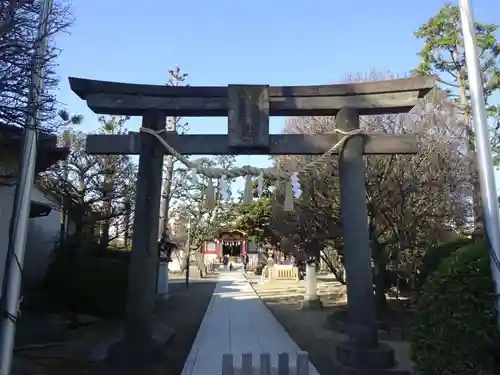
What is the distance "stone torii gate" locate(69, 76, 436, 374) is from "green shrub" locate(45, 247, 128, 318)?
530cm

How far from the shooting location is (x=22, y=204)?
567 cm

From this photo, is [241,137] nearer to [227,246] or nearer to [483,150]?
[483,150]

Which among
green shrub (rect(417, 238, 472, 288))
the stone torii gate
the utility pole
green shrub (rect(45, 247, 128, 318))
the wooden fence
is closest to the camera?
the stone torii gate

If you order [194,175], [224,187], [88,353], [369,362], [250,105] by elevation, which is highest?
[250,105]

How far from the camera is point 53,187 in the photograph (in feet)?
51.3

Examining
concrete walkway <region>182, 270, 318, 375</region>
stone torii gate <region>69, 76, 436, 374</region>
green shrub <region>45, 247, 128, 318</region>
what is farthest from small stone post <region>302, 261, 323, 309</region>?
stone torii gate <region>69, 76, 436, 374</region>

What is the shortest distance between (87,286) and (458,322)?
986 cm

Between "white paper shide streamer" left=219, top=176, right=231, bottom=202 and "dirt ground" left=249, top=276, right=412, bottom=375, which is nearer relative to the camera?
"white paper shide streamer" left=219, top=176, right=231, bottom=202

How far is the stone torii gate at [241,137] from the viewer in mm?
7250

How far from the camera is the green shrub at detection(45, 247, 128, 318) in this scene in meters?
11.9

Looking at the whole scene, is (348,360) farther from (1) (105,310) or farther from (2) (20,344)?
(1) (105,310)

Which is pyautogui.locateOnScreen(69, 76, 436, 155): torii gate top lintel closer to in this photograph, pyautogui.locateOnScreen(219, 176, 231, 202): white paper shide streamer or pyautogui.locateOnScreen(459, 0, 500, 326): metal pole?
pyautogui.locateOnScreen(219, 176, 231, 202): white paper shide streamer

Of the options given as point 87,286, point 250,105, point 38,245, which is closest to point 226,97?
point 250,105

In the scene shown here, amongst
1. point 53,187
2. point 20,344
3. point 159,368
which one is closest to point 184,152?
point 159,368
